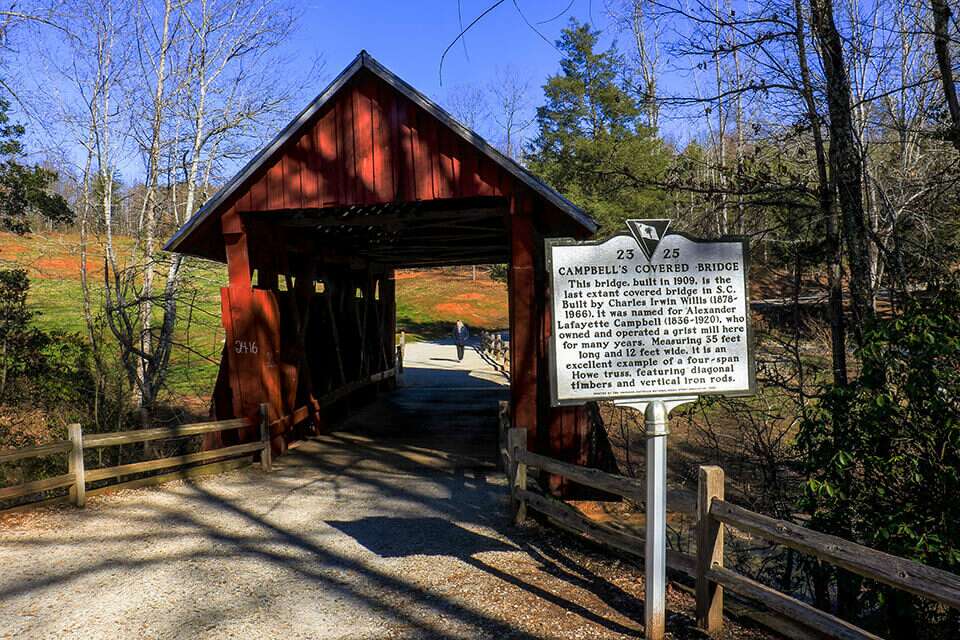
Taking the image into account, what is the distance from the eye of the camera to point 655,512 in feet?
15.3

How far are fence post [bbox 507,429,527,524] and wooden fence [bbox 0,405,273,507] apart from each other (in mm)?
4343

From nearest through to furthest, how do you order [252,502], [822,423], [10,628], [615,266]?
[615,266]
[10,628]
[822,423]
[252,502]

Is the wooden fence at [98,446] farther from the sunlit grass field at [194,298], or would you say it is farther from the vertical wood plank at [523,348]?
the sunlit grass field at [194,298]

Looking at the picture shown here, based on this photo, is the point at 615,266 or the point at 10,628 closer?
the point at 615,266

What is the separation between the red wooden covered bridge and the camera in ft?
30.9

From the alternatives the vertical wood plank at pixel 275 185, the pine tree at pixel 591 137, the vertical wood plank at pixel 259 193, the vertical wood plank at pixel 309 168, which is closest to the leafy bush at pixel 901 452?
the vertical wood plank at pixel 309 168

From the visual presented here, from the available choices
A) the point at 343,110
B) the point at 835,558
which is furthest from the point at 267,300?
the point at 835,558

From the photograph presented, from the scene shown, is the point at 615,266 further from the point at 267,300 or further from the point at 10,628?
the point at 267,300

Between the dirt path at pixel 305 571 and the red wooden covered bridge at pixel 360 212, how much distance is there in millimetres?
1802

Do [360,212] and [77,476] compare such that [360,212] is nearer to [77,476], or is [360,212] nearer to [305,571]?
[77,476]

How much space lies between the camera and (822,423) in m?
5.80

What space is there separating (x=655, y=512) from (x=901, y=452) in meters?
2.34

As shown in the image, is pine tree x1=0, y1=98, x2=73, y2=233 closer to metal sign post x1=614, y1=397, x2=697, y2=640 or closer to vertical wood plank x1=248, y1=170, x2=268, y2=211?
vertical wood plank x1=248, y1=170, x2=268, y2=211

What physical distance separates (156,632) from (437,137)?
22.3ft
